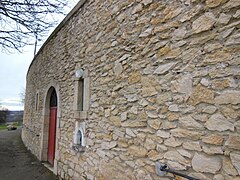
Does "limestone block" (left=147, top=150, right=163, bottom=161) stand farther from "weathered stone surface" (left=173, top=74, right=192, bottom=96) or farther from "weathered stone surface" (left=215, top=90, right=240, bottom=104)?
"weathered stone surface" (left=215, top=90, right=240, bottom=104)

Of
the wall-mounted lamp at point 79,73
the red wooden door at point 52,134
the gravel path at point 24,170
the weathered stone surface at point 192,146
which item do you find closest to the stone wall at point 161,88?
the weathered stone surface at point 192,146

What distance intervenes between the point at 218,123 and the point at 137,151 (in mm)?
1149

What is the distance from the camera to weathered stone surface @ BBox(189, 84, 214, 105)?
192cm

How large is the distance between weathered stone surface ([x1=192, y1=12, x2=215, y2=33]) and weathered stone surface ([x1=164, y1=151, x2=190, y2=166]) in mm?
1248

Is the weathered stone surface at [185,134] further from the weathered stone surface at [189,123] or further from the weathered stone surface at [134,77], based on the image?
the weathered stone surface at [134,77]

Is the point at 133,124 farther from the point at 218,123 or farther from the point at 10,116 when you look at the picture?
the point at 10,116

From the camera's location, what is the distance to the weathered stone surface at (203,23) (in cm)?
196

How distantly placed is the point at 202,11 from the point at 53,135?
581 centimetres

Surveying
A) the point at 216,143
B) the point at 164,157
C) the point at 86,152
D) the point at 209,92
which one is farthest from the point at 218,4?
the point at 86,152

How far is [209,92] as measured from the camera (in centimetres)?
193

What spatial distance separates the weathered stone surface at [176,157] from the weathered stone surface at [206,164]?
3.8 inches

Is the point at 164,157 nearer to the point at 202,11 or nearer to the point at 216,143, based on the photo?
the point at 216,143

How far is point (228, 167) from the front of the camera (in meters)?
1.75

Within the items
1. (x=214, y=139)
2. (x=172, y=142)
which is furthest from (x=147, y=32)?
(x=214, y=139)
